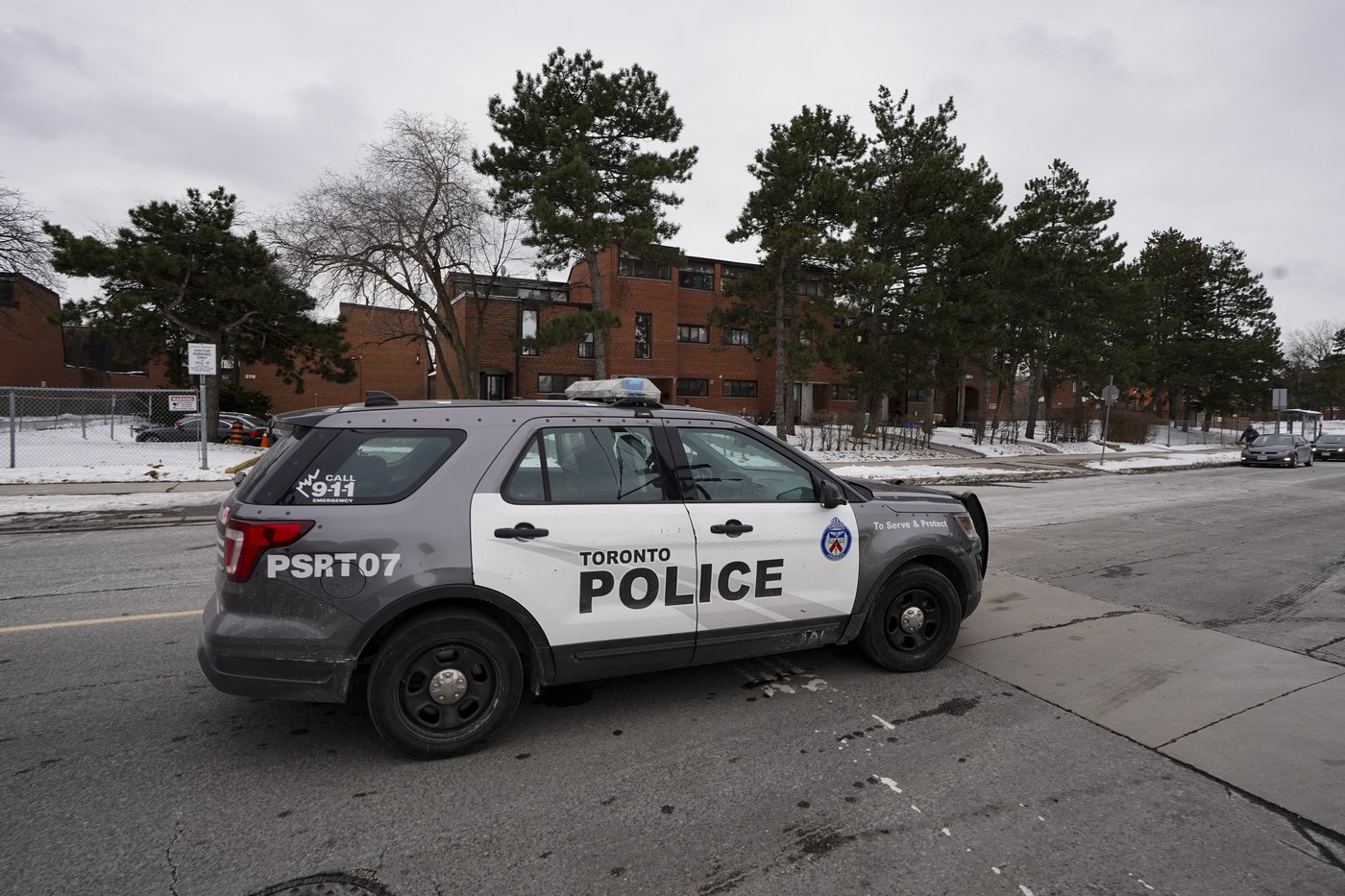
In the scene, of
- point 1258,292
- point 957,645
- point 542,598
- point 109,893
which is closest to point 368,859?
point 109,893

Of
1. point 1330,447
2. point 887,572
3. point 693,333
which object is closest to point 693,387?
point 693,333

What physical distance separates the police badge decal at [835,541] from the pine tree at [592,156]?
2165 cm

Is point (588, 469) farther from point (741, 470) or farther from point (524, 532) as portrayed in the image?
point (741, 470)

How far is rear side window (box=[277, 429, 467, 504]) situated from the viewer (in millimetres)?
3168

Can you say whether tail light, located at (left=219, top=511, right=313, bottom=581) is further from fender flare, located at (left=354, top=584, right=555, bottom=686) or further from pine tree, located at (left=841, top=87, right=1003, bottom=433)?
pine tree, located at (left=841, top=87, right=1003, bottom=433)

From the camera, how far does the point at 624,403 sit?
3873 mm

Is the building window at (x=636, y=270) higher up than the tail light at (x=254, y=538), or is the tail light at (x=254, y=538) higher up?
the building window at (x=636, y=270)

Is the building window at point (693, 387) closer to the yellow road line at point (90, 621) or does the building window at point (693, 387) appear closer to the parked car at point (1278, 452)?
the parked car at point (1278, 452)

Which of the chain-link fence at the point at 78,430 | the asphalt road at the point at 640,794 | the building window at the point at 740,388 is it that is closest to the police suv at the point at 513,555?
the asphalt road at the point at 640,794

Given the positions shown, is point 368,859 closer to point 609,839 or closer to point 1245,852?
point 609,839

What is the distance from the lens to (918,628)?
172 inches

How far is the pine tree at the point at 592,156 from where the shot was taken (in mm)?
24484

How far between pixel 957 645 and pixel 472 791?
11.5ft

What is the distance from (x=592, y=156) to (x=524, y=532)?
2502cm
